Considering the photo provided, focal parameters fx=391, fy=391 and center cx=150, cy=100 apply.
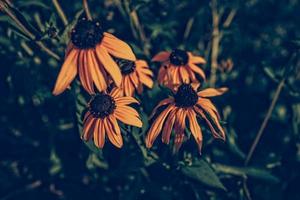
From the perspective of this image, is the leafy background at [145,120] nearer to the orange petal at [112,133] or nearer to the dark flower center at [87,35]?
the orange petal at [112,133]

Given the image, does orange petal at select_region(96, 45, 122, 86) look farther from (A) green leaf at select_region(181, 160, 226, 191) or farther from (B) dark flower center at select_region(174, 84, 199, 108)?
(A) green leaf at select_region(181, 160, 226, 191)

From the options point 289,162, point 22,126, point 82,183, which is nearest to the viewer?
point 289,162

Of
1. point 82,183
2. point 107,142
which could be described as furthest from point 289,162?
point 82,183

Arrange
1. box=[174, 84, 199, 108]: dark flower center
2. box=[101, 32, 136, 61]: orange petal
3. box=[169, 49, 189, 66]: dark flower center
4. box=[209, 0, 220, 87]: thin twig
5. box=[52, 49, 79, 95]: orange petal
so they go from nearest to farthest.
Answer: box=[52, 49, 79, 95]: orange petal → box=[101, 32, 136, 61]: orange petal → box=[174, 84, 199, 108]: dark flower center → box=[169, 49, 189, 66]: dark flower center → box=[209, 0, 220, 87]: thin twig

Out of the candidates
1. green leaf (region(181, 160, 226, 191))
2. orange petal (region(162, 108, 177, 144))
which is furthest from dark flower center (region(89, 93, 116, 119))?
green leaf (region(181, 160, 226, 191))

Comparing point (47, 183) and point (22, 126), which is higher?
point (22, 126)

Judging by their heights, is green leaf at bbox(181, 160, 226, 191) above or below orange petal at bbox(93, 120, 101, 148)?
below

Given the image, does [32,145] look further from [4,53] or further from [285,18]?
[285,18]
